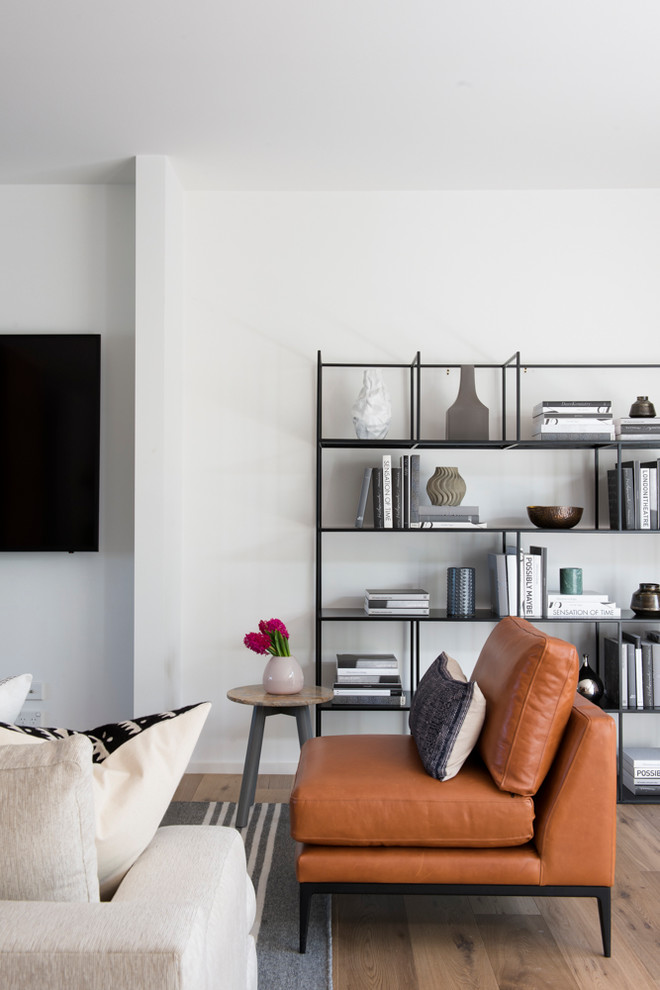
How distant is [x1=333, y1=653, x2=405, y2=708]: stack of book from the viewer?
3.51 meters

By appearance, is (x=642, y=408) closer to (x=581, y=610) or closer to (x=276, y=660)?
(x=581, y=610)

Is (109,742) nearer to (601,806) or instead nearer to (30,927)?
(30,927)

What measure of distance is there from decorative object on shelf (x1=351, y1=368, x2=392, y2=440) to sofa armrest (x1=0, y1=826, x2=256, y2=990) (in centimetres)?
248

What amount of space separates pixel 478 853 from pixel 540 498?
2.02 meters

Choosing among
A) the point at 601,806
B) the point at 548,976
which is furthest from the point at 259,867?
the point at 601,806

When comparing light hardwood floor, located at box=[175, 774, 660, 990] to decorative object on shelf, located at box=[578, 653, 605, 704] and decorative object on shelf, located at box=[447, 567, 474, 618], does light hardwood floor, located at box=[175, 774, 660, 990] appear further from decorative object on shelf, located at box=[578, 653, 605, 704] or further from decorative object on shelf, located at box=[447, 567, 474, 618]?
decorative object on shelf, located at box=[447, 567, 474, 618]

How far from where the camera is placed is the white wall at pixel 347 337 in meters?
3.85

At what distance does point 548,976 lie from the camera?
2.11 meters

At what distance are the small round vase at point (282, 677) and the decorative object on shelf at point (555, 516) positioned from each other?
130 centimetres

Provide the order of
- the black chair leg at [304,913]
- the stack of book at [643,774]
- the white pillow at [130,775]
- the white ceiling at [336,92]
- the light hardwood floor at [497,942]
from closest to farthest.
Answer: the white pillow at [130,775]
the light hardwood floor at [497,942]
the black chair leg at [304,913]
the white ceiling at [336,92]
the stack of book at [643,774]

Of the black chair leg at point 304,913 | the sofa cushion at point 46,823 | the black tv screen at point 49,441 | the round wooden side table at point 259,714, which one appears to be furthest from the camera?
the black tv screen at point 49,441

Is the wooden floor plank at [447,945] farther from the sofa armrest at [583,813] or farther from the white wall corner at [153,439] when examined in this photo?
the white wall corner at [153,439]

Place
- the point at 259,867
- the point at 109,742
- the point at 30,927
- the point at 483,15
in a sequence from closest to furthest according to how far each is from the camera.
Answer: the point at 30,927 < the point at 109,742 < the point at 483,15 < the point at 259,867

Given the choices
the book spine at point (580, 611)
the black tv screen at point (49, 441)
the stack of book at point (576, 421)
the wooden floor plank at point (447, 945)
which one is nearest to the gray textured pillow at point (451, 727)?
the wooden floor plank at point (447, 945)
